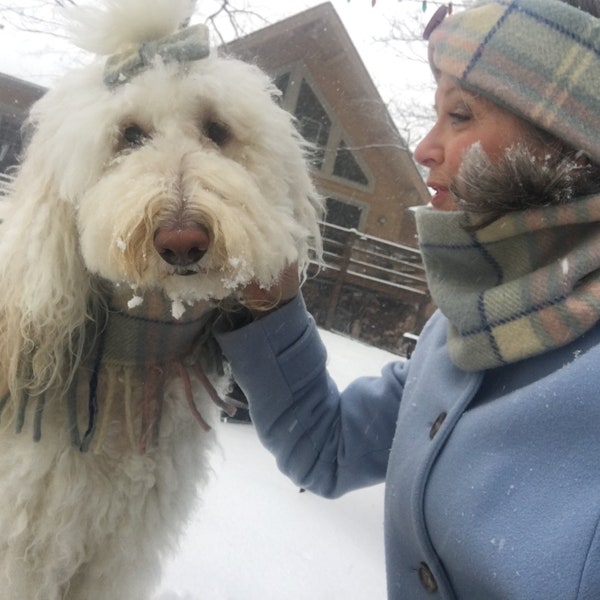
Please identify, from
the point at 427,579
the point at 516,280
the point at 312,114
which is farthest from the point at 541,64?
the point at 312,114

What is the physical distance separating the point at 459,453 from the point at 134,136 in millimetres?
938

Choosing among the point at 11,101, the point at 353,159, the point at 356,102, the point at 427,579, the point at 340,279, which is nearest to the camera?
the point at 427,579

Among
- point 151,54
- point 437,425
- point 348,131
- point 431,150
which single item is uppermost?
point 151,54

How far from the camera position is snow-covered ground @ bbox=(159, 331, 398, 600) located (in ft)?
6.97

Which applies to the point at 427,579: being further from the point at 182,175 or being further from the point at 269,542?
the point at 269,542

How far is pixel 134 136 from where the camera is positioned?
4.33ft

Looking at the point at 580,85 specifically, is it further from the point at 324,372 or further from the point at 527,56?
the point at 324,372

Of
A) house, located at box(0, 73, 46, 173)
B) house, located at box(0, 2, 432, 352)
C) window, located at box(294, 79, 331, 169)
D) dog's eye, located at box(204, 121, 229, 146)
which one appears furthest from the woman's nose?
window, located at box(294, 79, 331, 169)

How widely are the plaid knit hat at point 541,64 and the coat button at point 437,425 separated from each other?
53cm

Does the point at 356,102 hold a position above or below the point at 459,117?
below

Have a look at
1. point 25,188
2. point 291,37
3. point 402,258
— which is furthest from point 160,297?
point 291,37

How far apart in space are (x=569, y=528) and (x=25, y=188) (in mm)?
1292

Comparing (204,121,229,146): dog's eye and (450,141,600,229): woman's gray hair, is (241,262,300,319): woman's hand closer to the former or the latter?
(204,121,229,146): dog's eye

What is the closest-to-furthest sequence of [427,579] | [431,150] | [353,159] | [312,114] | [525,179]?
[525,179] → [427,579] → [431,150] → [312,114] → [353,159]
